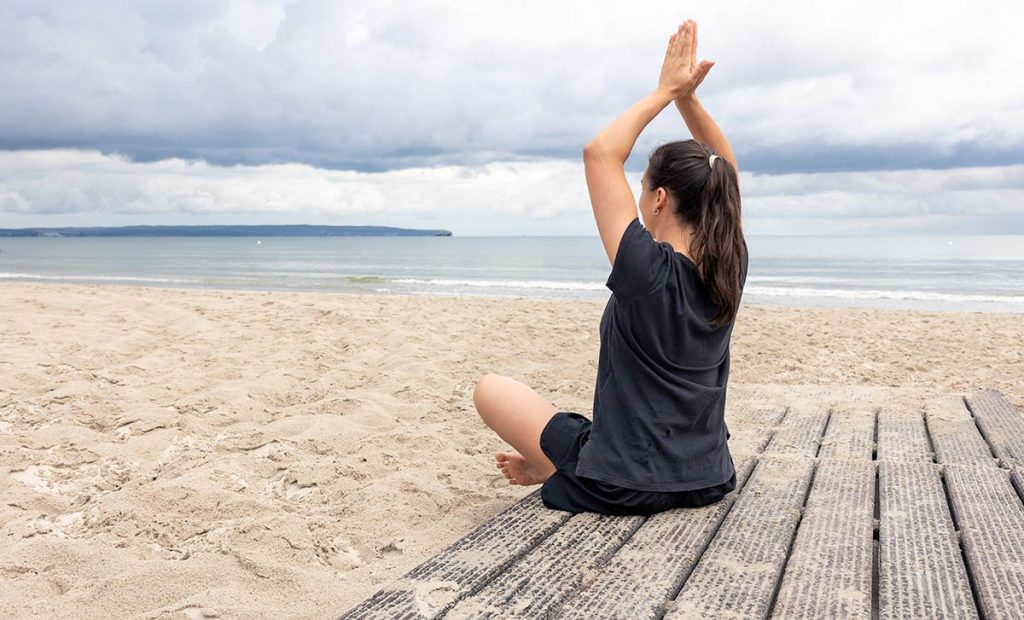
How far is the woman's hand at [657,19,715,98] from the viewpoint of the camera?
8.39 feet

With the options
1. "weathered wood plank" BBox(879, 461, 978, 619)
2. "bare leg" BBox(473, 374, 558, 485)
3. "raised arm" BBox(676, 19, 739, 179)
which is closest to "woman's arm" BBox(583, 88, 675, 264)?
"raised arm" BBox(676, 19, 739, 179)

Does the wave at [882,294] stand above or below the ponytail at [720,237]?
below

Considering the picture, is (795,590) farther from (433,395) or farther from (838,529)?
(433,395)

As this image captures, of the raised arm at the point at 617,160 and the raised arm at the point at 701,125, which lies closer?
the raised arm at the point at 617,160

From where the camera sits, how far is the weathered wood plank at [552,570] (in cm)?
200

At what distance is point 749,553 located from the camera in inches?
93.9

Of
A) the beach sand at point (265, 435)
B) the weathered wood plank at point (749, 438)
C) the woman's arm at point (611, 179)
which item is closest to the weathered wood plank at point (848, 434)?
the weathered wood plank at point (749, 438)

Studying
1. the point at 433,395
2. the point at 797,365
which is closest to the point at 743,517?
the point at 433,395

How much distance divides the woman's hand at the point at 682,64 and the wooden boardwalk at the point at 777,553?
1467mm

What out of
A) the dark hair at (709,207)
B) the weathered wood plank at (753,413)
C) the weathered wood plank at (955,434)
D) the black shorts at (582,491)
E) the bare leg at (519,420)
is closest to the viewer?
the dark hair at (709,207)

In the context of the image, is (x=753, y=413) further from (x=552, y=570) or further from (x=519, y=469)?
(x=552, y=570)

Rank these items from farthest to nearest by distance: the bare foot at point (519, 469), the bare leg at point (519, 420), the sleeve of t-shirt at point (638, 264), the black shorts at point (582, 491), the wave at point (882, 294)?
1. the wave at point (882, 294)
2. the bare foot at point (519, 469)
3. the bare leg at point (519, 420)
4. the black shorts at point (582, 491)
5. the sleeve of t-shirt at point (638, 264)

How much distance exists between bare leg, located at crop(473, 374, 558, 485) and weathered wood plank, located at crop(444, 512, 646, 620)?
0.39m

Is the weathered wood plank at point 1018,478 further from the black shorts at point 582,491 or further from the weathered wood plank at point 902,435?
the black shorts at point 582,491
